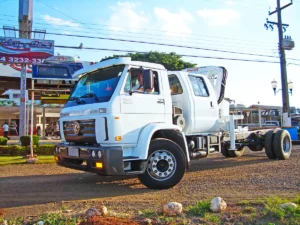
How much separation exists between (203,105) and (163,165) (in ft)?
7.24

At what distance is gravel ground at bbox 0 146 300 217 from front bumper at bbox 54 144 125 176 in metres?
0.54

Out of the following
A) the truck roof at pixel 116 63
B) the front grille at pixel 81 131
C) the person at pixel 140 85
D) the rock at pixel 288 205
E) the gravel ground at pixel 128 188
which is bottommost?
the gravel ground at pixel 128 188

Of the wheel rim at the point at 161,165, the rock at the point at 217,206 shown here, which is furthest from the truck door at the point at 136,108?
the rock at the point at 217,206

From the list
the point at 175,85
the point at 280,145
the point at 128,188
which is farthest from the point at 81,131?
the point at 280,145

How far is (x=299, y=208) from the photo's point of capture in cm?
448

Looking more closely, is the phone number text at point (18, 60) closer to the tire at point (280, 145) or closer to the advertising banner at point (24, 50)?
the advertising banner at point (24, 50)

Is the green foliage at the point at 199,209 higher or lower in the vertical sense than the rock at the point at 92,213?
lower

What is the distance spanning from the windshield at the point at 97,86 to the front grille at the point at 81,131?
1.38ft

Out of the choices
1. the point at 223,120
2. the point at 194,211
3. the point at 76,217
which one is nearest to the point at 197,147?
the point at 223,120

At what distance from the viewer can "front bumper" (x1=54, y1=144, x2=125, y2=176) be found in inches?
Answer: 226

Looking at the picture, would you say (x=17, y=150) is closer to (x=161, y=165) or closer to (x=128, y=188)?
(x=128, y=188)

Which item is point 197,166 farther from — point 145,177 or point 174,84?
point 145,177

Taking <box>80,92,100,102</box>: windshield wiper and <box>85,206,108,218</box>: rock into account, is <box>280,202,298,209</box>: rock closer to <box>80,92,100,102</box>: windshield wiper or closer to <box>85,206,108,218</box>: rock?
<box>85,206,108,218</box>: rock

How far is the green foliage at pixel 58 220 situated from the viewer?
162 inches
